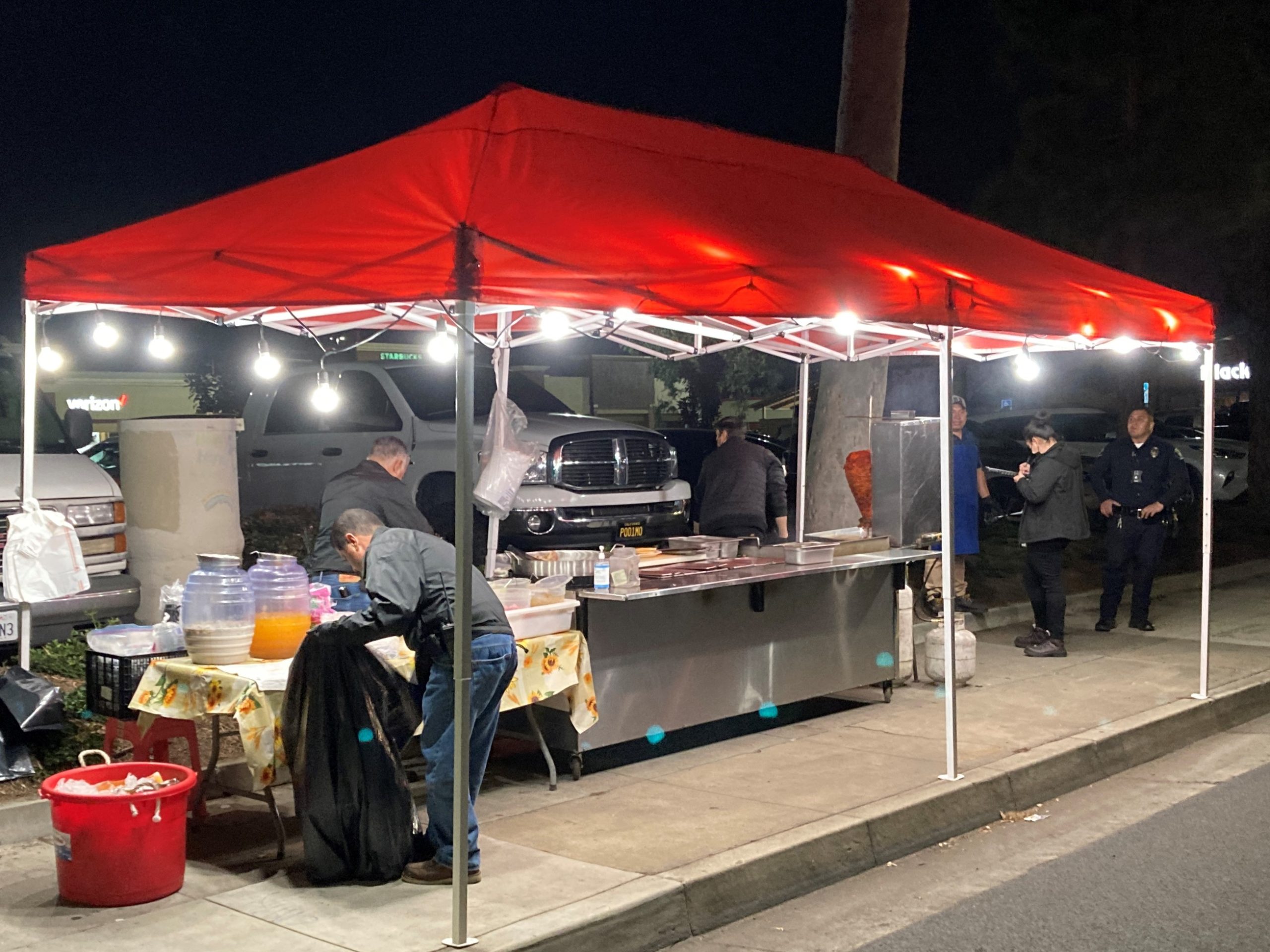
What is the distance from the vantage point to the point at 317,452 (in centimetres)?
1363

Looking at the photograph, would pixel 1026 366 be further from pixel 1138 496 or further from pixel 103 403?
pixel 103 403

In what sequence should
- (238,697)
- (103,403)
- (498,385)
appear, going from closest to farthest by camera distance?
(238,697)
(498,385)
(103,403)

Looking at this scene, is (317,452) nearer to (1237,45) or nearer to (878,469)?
(878,469)

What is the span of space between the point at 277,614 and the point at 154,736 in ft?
2.61

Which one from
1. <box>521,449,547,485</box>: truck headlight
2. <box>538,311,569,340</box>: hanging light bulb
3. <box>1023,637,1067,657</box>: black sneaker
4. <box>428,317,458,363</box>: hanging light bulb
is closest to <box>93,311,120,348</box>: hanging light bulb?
<box>428,317,458,363</box>: hanging light bulb

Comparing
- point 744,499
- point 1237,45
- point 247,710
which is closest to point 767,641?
point 744,499

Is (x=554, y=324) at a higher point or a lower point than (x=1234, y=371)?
lower

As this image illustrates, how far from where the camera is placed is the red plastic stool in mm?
6215

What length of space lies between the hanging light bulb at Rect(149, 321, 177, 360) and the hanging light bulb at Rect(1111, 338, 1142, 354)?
5.73 meters

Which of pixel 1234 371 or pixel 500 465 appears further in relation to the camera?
pixel 1234 371

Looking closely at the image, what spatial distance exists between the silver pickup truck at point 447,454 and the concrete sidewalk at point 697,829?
368 cm

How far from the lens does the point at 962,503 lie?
38.0ft

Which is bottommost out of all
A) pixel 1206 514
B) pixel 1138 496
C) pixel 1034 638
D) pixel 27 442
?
pixel 1034 638

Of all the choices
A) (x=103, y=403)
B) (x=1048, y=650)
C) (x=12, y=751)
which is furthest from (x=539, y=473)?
(x=103, y=403)
